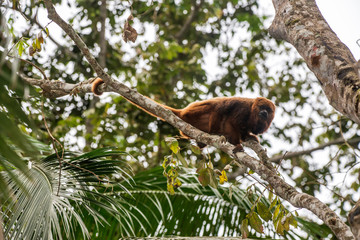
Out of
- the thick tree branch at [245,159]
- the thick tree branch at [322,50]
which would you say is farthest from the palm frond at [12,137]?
the thick tree branch at [245,159]

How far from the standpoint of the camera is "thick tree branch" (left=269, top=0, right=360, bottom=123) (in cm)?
172

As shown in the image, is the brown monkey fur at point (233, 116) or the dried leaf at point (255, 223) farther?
the brown monkey fur at point (233, 116)

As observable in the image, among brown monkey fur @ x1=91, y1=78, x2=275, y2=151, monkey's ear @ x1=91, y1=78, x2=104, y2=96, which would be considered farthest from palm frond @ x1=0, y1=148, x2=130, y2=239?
brown monkey fur @ x1=91, y1=78, x2=275, y2=151

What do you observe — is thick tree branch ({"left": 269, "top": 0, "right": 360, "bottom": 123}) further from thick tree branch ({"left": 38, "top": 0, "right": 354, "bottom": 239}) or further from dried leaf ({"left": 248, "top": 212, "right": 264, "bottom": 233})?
dried leaf ({"left": 248, "top": 212, "right": 264, "bottom": 233})

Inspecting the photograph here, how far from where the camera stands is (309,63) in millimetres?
2006

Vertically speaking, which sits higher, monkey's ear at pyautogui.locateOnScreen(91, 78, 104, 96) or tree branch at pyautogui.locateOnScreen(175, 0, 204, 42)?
tree branch at pyautogui.locateOnScreen(175, 0, 204, 42)

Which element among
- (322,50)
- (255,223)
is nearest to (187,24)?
(255,223)

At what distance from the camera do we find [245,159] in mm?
2635

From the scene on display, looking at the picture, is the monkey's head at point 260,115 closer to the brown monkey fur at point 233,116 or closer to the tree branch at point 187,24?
the brown monkey fur at point 233,116

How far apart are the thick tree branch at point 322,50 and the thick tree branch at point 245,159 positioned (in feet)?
1.63

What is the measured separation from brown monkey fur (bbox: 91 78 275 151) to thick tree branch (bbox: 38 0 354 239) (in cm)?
122

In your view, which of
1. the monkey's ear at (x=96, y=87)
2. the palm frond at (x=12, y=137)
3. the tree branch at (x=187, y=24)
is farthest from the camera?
the tree branch at (x=187, y=24)

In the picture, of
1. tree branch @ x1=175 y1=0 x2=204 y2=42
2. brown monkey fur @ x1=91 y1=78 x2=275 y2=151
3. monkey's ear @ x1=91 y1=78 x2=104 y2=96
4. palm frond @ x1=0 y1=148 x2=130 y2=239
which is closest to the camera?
palm frond @ x1=0 y1=148 x2=130 y2=239

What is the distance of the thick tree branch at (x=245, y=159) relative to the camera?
71.7 inches
